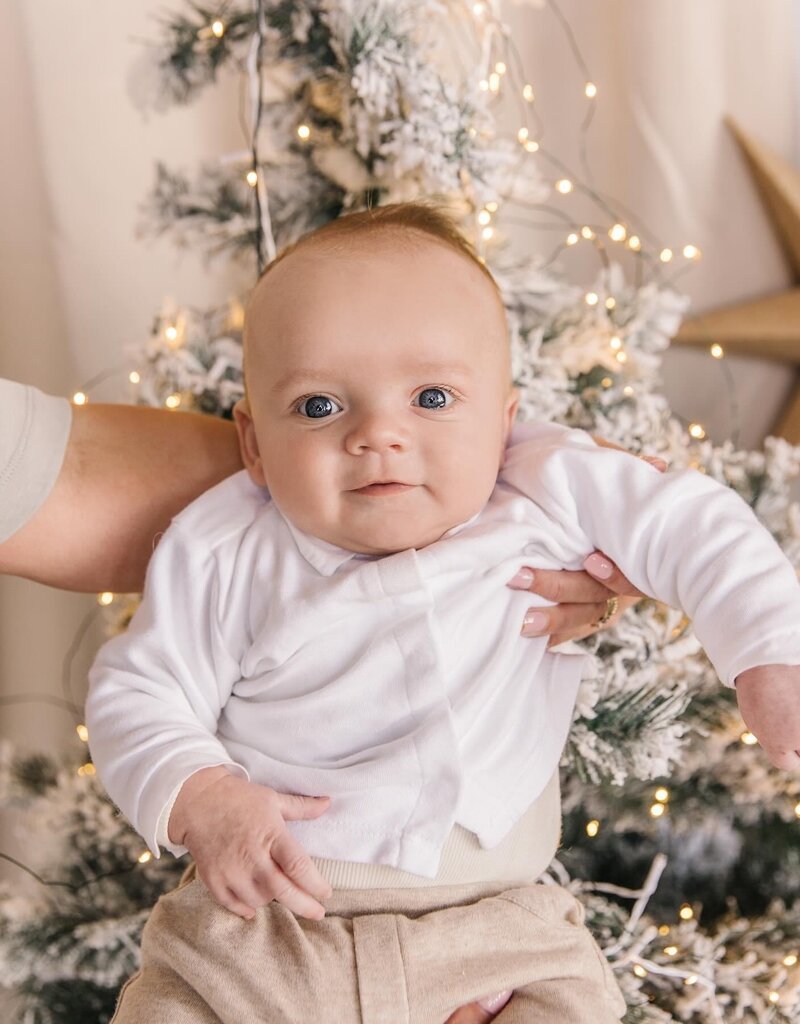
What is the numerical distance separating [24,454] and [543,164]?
1029 millimetres

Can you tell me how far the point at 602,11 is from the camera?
173cm

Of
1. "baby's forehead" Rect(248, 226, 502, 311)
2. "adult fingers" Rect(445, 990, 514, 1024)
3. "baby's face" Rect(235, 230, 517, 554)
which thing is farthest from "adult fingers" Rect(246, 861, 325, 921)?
"baby's forehead" Rect(248, 226, 502, 311)

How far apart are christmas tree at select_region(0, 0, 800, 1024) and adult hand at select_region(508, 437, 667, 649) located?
0.69ft

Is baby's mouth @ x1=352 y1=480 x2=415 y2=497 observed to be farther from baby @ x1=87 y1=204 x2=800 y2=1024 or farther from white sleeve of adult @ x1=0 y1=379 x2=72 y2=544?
white sleeve of adult @ x1=0 y1=379 x2=72 y2=544

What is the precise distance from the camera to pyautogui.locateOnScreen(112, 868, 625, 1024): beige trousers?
3.17 feet

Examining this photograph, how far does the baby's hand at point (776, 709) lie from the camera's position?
36.0 inches

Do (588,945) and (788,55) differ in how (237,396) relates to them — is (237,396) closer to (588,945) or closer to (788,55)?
(588,945)

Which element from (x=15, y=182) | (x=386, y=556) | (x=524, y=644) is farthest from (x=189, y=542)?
(x=15, y=182)

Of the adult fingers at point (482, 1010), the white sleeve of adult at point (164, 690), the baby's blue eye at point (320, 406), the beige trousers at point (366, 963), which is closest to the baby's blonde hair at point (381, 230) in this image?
the baby's blue eye at point (320, 406)

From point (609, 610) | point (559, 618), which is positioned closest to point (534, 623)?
point (559, 618)

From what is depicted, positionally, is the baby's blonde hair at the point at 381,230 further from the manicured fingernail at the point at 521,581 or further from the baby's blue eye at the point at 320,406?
the manicured fingernail at the point at 521,581

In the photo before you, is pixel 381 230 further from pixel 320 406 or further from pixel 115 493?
pixel 115 493

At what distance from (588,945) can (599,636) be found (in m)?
0.41

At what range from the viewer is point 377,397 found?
104cm
